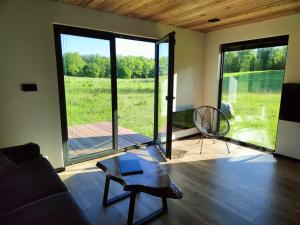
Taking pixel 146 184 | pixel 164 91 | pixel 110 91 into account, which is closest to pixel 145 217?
pixel 146 184

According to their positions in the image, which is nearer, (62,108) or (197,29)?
(62,108)

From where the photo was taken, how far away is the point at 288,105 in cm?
331

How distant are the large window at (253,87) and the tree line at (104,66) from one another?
1.58m

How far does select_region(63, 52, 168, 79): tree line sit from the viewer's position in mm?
3018

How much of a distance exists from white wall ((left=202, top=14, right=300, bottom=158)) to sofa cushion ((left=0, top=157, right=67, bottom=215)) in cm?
348

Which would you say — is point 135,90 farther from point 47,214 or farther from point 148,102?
point 47,214

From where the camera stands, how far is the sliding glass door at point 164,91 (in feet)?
10.5

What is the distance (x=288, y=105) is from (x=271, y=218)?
6.62 feet

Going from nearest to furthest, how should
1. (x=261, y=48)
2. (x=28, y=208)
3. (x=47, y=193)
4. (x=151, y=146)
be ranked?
(x=28, y=208), (x=47, y=193), (x=261, y=48), (x=151, y=146)

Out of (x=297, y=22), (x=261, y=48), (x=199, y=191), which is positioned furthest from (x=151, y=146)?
(x=297, y=22)

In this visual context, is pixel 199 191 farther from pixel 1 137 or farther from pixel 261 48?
pixel 261 48

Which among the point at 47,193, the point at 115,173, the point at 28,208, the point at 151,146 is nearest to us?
the point at 28,208

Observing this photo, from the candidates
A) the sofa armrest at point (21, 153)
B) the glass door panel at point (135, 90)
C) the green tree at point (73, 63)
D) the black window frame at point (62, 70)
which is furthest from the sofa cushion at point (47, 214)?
the glass door panel at point (135, 90)

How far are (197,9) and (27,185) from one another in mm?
2916
